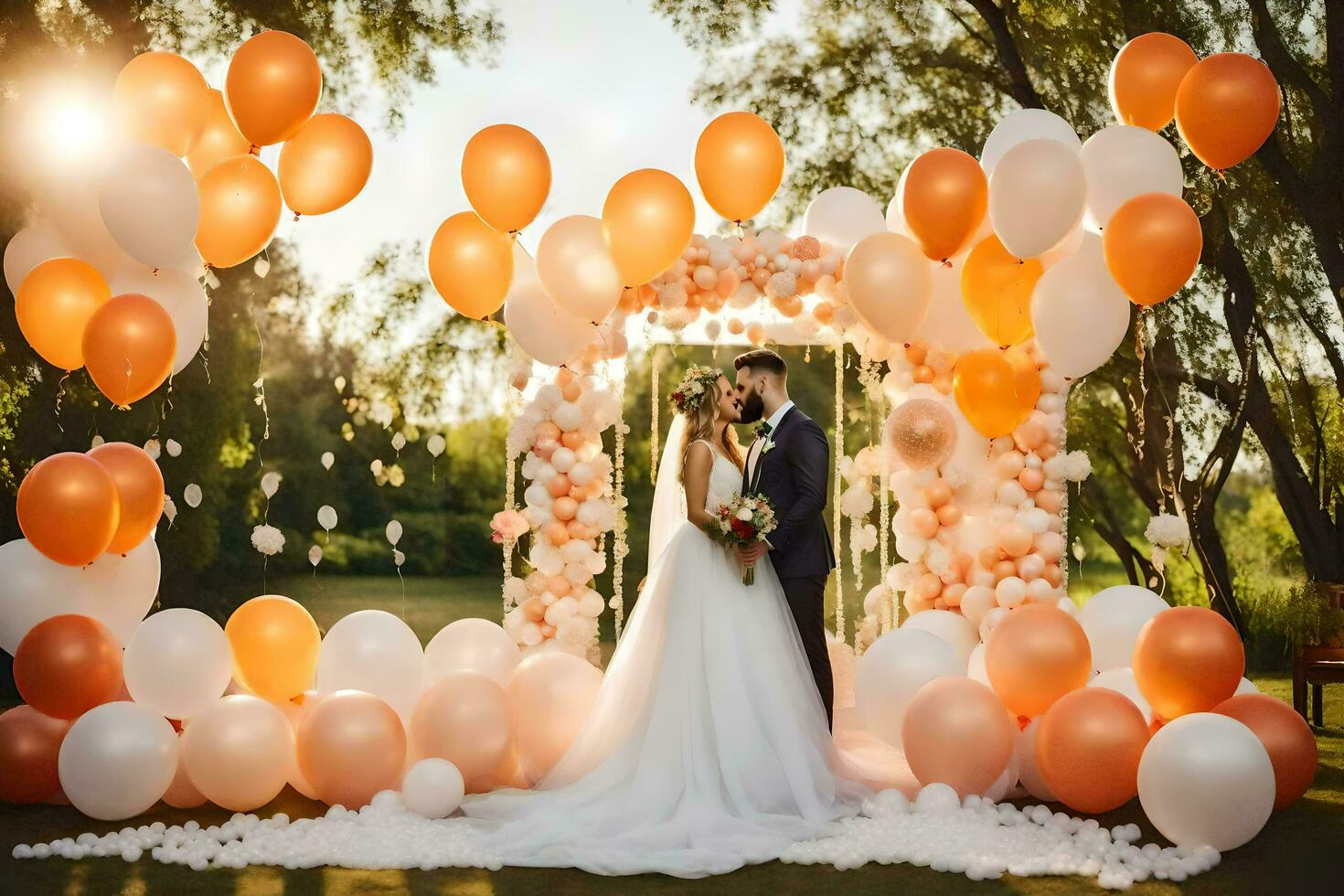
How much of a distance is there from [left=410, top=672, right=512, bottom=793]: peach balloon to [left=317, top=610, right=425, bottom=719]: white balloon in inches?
18.3

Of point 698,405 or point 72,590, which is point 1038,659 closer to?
point 698,405

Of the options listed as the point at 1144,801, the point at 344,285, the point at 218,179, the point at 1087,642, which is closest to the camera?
the point at 1144,801

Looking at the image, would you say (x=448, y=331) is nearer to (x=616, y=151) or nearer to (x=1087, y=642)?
(x=616, y=151)

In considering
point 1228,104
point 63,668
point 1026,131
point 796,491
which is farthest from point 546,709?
Answer: point 1228,104

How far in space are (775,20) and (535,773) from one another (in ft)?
23.7

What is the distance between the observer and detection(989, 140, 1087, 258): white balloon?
15.6 ft

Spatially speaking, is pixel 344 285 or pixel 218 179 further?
pixel 344 285

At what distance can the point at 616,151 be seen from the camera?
10.6m

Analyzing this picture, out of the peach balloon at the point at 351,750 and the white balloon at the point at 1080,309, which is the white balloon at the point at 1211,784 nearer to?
the white balloon at the point at 1080,309

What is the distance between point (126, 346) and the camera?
181 inches

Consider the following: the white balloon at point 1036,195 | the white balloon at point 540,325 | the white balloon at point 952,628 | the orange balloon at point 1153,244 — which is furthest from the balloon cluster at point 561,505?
the orange balloon at point 1153,244

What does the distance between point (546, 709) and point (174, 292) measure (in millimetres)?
2281

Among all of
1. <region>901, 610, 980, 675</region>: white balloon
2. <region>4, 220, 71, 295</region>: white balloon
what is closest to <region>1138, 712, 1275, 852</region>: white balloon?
<region>901, 610, 980, 675</region>: white balloon

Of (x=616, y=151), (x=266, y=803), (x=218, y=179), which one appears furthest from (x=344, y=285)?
(x=266, y=803)
